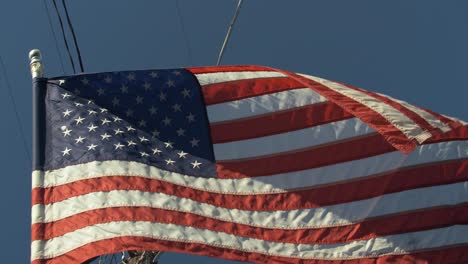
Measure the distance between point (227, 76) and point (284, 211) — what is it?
325 centimetres

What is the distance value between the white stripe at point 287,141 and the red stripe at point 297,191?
2.96 feet

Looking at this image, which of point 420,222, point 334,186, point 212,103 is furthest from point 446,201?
point 212,103

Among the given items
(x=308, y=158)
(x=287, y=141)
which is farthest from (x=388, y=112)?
(x=287, y=141)

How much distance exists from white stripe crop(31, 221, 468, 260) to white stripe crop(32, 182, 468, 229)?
1.29 ft

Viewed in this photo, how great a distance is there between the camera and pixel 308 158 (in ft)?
49.3

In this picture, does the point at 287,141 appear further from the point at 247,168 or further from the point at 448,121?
the point at 448,121

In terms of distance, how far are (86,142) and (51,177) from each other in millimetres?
952

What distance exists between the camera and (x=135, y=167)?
1385cm

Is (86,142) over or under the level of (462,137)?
over

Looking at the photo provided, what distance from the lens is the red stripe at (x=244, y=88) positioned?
15789 mm

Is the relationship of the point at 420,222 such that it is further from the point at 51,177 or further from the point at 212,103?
the point at 51,177

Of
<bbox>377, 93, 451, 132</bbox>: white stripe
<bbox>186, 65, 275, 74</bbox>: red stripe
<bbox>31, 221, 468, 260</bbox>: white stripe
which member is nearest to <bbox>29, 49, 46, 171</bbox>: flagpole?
<bbox>31, 221, 468, 260</bbox>: white stripe

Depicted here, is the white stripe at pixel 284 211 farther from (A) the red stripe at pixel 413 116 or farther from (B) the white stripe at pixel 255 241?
(A) the red stripe at pixel 413 116

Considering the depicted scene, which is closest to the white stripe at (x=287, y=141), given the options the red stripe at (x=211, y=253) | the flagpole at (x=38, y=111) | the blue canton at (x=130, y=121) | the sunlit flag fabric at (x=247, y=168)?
the sunlit flag fabric at (x=247, y=168)
